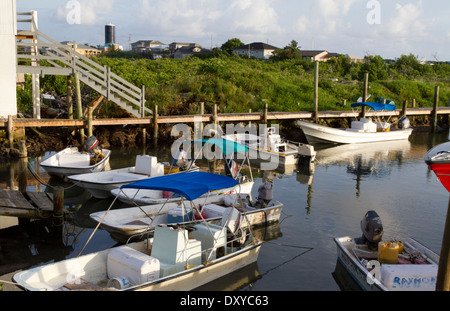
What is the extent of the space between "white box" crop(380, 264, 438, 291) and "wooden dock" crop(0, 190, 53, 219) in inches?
396

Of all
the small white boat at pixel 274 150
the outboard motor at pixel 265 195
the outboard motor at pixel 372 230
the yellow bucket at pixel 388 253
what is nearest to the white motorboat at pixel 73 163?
the outboard motor at pixel 265 195

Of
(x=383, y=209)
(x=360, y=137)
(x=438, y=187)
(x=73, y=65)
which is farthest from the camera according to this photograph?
(x=360, y=137)

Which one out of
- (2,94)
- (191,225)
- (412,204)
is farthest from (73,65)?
(412,204)

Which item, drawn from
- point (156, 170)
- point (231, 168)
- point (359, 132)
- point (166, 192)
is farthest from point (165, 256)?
point (359, 132)

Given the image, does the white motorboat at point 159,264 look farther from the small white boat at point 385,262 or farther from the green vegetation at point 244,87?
the green vegetation at point 244,87

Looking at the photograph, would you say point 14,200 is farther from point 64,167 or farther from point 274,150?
point 274,150

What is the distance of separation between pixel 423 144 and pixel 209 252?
91.0 feet

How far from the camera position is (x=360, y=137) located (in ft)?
112

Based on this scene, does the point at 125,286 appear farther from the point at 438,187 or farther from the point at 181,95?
the point at 181,95

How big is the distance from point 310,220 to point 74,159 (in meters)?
10.7

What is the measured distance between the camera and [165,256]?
36.4 ft

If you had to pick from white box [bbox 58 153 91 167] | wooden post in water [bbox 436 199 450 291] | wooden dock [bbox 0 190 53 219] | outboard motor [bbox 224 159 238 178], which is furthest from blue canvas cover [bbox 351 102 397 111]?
wooden post in water [bbox 436 199 450 291]

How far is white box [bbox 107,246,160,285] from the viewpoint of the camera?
10242 millimetres

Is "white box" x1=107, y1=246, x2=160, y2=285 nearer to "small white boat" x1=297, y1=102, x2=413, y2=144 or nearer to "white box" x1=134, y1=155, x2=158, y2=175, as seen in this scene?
"white box" x1=134, y1=155, x2=158, y2=175
